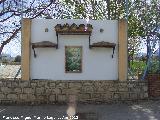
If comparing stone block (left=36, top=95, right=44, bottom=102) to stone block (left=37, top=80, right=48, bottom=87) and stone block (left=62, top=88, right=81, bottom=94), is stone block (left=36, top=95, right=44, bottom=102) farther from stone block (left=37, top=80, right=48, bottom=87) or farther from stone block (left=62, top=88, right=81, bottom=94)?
stone block (left=62, top=88, right=81, bottom=94)

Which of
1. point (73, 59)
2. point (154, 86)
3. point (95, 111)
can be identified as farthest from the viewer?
point (154, 86)

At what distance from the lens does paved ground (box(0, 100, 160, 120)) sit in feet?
37.2

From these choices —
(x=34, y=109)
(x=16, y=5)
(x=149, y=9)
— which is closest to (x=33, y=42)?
(x=34, y=109)

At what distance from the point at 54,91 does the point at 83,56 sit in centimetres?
165

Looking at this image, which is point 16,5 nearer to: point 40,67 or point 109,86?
point 40,67

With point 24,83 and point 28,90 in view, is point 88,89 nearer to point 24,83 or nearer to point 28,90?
point 28,90

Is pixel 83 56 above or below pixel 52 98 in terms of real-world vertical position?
above

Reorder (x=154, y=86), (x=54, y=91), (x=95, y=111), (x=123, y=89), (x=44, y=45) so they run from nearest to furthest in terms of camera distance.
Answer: (x=95, y=111) → (x=44, y=45) → (x=54, y=91) → (x=123, y=89) → (x=154, y=86)

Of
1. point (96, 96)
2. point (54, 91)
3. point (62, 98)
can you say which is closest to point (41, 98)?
point (54, 91)

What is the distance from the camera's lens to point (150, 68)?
50.1 feet

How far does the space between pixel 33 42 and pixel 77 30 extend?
1686 millimetres

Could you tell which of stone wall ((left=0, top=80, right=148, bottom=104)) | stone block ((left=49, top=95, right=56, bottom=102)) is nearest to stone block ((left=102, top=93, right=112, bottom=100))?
stone wall ((left=0, top=80, right=148, bottom=104))

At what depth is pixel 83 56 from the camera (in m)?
14.5

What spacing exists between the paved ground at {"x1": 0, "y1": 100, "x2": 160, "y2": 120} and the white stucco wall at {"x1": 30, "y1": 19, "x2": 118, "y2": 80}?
4.20 ft
